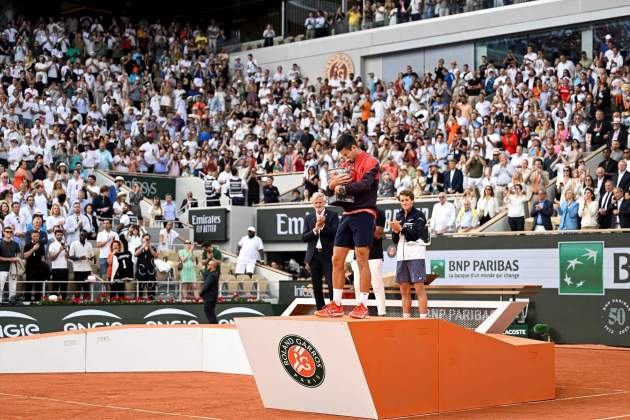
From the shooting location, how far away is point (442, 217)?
80.1 ft

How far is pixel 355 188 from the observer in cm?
1109

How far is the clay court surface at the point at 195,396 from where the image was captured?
36.6 feet

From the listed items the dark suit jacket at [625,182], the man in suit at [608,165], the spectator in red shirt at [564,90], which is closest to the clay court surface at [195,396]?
the dark suit jacket at [625,182]

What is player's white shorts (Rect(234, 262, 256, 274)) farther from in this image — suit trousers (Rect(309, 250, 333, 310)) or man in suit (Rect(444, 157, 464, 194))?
suit trousers (Rect(309, 250, 333, 310))

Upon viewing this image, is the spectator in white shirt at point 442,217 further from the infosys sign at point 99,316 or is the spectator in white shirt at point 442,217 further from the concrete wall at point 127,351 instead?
the concrete wall at point 127,351

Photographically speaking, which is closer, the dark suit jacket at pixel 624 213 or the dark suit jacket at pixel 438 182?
the dark suit jacket at pixel 624 213

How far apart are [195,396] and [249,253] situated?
50.1ft

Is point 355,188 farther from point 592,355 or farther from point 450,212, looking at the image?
point 450,212

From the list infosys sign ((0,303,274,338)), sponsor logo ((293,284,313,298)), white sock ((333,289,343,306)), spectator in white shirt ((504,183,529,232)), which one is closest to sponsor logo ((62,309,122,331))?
infosys sign ((0,303,274,338))

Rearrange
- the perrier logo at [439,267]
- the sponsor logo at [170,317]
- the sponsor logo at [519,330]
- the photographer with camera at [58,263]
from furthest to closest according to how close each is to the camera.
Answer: the perrier logo at [439,267], the sponsor logo at [170,317], the photographer with camera at [58,263], the sponsor logo at [519,330]

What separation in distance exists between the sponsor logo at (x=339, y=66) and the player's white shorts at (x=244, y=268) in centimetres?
1224

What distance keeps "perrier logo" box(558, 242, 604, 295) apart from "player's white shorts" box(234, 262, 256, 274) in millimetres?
9207

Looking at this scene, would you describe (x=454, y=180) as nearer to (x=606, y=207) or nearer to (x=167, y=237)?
(x=606, y=207)

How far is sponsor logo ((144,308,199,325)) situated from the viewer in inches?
916
